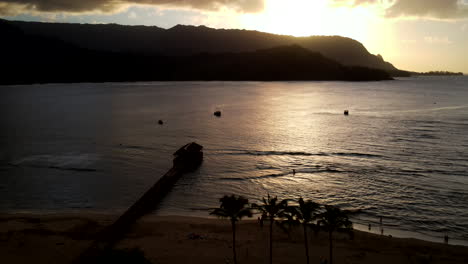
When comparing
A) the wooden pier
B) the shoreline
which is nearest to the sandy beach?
the wooden pier

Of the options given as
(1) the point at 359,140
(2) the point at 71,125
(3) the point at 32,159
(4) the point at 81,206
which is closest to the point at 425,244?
(4) the point at 81,206

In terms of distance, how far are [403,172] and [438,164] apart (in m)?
7.46

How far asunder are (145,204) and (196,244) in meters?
10.8

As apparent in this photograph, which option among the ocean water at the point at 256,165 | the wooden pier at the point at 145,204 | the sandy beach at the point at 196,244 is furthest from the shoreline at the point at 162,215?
the wooden pier at the point at 145,204

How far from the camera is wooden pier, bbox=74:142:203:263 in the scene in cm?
2932

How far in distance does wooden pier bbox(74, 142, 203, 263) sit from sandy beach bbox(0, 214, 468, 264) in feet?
2.98

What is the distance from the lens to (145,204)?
4047 cm

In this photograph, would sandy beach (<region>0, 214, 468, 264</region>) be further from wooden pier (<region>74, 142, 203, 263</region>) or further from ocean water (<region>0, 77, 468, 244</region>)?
ocean water (<region>0, 77, 468, 244</region>)

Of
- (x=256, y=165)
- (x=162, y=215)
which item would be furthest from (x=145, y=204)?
(x=256, y=165)

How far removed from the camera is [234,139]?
79.6m

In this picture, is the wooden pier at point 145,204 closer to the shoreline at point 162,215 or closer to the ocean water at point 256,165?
the ocean water at point 256,165

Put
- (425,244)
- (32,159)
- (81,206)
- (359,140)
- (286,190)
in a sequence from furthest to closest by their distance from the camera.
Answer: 1. (359,140)
2. (32,159)
3. (286,190)
4. (81,206)
5. (425,244)

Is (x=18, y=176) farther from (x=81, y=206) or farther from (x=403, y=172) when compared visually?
(x=403, y=172)

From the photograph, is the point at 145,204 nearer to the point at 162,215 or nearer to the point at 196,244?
the point at 162,215
